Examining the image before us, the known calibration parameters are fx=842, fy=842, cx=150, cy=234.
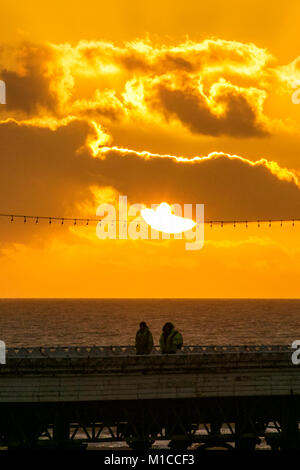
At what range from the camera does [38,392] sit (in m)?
38.5

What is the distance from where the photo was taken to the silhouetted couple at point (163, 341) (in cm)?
3938

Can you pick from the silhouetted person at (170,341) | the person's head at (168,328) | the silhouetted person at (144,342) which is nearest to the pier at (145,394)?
the silhouetted person at (170,341)

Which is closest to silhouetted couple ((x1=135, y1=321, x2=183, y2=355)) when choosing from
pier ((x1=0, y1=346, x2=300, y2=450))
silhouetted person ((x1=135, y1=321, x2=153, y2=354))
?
silhouetted person ((x1=135, y1=321, x2=153, y2=354))

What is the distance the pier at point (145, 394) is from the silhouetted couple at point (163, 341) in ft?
1.74

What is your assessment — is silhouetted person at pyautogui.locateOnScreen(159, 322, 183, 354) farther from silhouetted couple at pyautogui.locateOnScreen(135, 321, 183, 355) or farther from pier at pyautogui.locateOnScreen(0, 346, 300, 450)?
pier at pyautogui.locateOnScreen(0, 346, 300, 450)

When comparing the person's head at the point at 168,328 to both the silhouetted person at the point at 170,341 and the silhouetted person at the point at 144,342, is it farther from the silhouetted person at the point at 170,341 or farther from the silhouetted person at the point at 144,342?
the silhouetted person at the point at 144,342

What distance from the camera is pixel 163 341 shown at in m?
39.7

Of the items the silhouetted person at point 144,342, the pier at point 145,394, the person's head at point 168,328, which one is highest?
the person's head at point 168,328

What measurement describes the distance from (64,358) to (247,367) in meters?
8.99

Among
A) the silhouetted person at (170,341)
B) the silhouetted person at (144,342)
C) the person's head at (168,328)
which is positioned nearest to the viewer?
the person's head at (168,328)

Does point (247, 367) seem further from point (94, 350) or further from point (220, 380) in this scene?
point (94, 350)

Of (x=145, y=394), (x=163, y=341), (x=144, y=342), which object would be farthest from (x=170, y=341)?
(x=145, y=394)

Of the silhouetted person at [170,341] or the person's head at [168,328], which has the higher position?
the person's head at [168,328]

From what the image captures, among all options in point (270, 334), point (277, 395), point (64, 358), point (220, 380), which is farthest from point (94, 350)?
point (270, 334)
